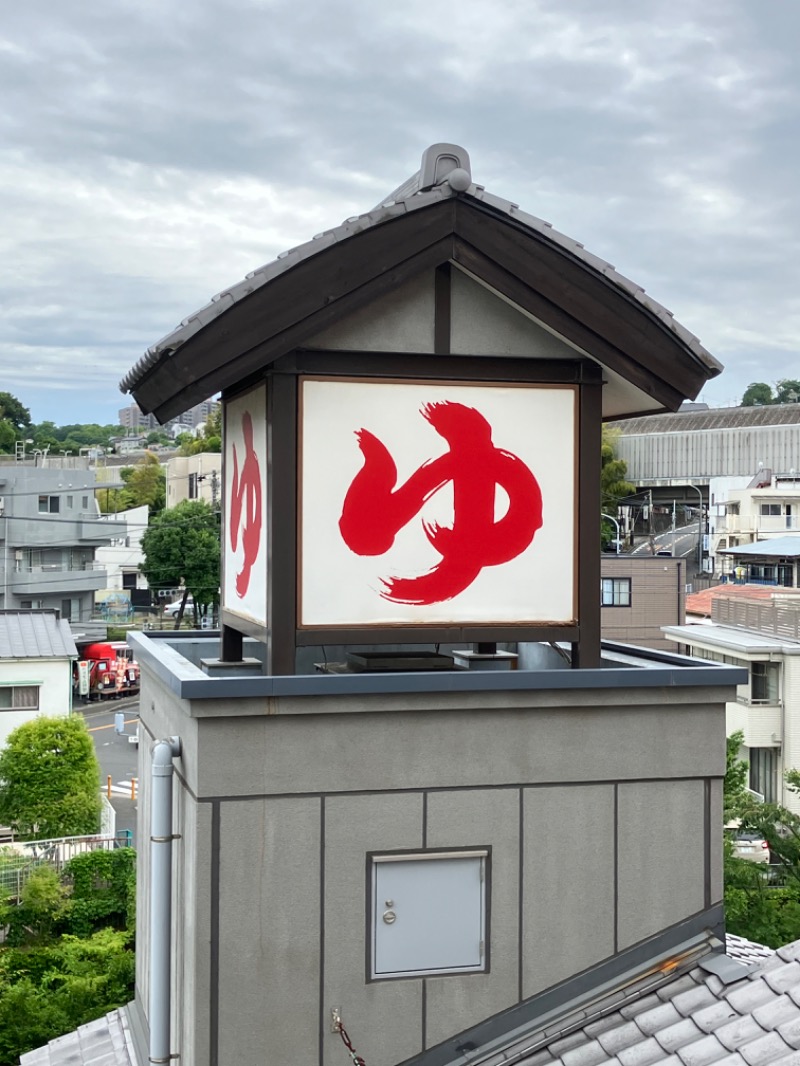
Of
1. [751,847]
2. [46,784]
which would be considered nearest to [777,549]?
[751,847]

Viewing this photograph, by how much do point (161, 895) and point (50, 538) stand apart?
5531cm

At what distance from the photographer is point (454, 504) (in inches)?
214

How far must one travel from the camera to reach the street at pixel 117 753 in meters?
37.5

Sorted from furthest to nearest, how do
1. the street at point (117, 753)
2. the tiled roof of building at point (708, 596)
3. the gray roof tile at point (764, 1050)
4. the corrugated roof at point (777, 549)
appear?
the corrugated roof at point (777, 549) → the tiled roof of building at point (708, 596) → the street at point (117, 753) → the gray roof tile at point (764, 1050)

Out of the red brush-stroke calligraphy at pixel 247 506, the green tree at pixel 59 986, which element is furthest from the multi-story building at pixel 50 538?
the red brush-stroke calligraphy at pixel 247 506

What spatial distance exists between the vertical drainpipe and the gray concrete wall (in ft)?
0.24

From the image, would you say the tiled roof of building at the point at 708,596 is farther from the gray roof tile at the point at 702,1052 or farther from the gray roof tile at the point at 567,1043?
the gray roof tile at the point at 702,1052

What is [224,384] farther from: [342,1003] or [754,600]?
[754,600]

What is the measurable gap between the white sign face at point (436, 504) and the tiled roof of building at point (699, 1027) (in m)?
1.80

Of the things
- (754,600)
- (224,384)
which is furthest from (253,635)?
(754,600)

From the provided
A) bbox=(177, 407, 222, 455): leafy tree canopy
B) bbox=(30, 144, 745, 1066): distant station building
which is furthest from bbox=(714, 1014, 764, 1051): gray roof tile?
bbox=(177, 407, 222, 455): leafy tree canopy

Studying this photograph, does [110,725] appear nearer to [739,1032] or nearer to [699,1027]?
[699,1027]

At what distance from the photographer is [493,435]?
5.50m

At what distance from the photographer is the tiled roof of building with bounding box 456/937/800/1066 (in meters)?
4.38
